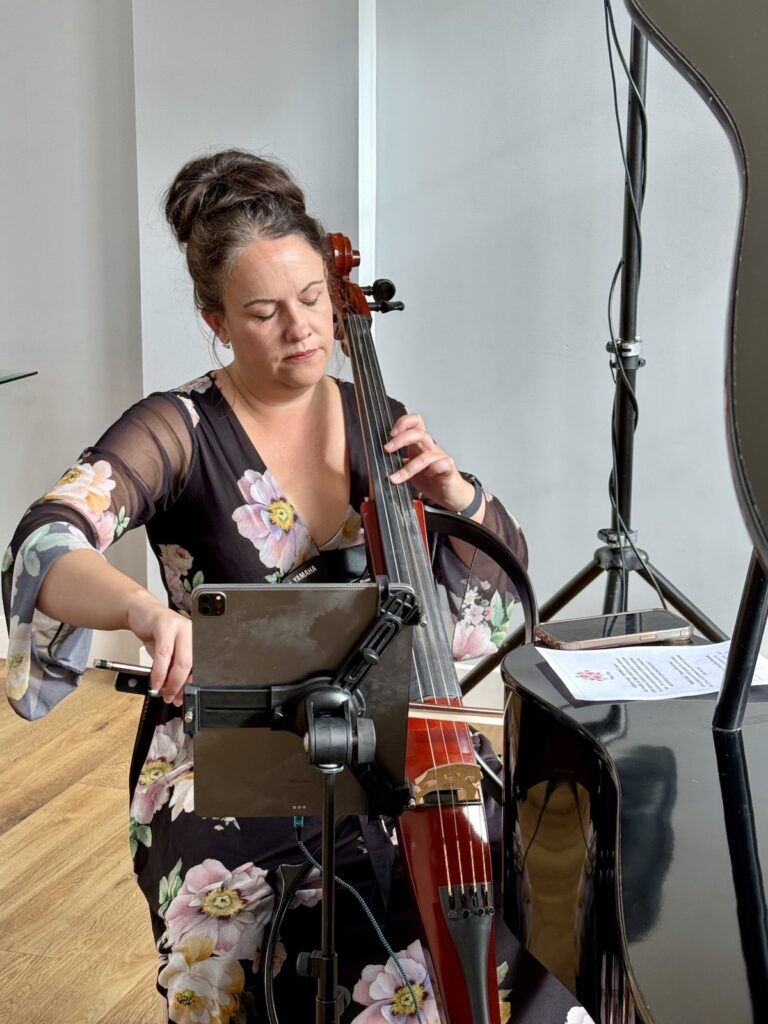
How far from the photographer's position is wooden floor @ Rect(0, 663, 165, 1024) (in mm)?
1701

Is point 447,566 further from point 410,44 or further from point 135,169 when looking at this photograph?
point 135,169

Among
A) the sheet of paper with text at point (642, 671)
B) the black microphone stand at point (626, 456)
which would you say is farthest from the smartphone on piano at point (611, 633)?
the black microphone stand at point (626, 456)

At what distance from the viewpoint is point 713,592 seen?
2434 mm

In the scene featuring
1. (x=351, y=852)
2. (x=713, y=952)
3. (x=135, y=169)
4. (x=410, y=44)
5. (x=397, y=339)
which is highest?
(x=410, y=44)

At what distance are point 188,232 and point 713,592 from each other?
1.42 m

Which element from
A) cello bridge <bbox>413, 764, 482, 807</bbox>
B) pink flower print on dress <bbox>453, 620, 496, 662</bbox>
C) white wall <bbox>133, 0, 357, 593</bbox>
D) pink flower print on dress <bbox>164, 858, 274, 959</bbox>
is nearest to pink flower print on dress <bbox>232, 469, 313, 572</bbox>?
pink flower print on dress <bbox>453, 620, 496, 662</bbox>

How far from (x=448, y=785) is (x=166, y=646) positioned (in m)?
0.28

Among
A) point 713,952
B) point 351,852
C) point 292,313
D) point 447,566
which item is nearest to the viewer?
point 713,952

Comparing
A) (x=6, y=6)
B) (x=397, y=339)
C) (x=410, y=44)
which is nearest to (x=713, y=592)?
(x=397, y=339)

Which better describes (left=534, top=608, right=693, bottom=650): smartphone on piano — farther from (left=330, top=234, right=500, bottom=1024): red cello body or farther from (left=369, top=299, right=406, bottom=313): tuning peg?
(left=369, top=299, right=406, bottom=313): tuning peg

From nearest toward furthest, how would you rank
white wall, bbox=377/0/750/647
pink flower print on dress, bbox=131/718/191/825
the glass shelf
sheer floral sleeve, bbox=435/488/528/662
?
pink flower print on dress, bbox=131/718/191/825 → sheer floral sleeve, bbox=435/488/528/662 → white wall, bbox=377/0/750/647 → the glass shelf

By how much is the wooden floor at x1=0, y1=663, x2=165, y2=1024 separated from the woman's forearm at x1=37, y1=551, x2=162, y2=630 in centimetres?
55

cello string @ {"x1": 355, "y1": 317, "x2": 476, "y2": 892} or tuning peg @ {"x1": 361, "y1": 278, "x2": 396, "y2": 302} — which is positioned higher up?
tuning peg @ {"x1": 361, "y1": 278, "x2": 396, "y2": 302}

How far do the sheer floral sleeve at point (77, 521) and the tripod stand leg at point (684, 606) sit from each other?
904 mm
